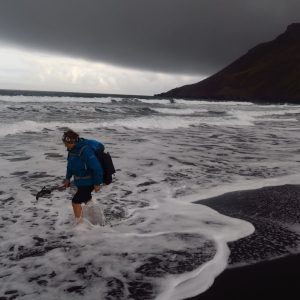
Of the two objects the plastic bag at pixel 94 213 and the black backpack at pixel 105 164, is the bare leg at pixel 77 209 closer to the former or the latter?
the plastic bag at pixel 94 213

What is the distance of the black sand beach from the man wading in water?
2007 mm

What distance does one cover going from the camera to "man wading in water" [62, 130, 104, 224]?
5621 millimetres

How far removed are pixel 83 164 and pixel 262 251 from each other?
257cm

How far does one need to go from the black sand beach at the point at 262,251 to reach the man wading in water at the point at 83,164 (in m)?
2.01

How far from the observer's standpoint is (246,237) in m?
5.84

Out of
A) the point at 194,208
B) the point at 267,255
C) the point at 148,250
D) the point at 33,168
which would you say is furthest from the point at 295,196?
the point at 33,168

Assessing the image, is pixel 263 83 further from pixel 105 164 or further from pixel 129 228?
pixel 105 164

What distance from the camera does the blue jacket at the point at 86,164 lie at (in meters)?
5.61

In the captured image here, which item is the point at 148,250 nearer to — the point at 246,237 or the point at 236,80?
the point at 246,237

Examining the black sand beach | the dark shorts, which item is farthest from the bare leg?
the black sand beach

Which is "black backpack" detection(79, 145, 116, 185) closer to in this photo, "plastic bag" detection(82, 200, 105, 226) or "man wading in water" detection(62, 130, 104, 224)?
"man wading in water" detection(62, 130, 104, 224)

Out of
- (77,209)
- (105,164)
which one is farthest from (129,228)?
(105,164)

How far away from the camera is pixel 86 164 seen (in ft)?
18.5

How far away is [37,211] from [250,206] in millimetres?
3599
